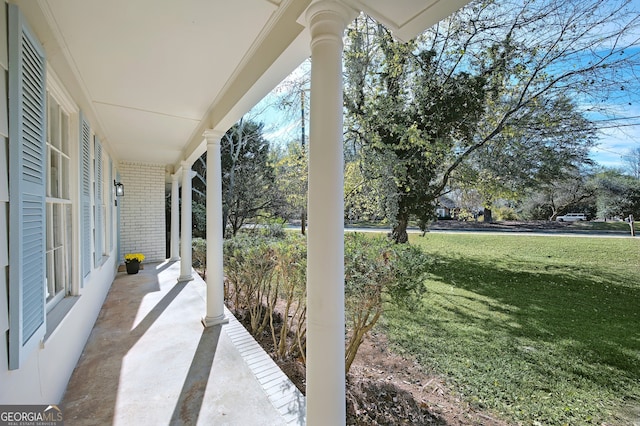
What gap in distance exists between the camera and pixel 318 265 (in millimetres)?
1491

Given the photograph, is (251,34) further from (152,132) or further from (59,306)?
(152,132)

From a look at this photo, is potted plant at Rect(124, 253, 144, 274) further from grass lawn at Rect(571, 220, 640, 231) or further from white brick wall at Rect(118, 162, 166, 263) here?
grass lawn at Rect(571, 220, 640, 231)

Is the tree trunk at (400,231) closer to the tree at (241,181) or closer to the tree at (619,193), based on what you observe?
the tree at (241,181)

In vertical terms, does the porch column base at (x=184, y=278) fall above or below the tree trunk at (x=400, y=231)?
below

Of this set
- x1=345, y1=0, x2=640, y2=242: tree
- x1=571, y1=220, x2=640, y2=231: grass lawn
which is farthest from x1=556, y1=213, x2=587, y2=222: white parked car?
x1=345, y1=0, x2=640, y2=242: tree

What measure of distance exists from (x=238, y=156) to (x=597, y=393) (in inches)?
438

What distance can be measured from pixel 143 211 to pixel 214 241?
5.10 meters

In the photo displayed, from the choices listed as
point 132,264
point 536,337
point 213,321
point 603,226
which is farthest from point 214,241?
point 603,226

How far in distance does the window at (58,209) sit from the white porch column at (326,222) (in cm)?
216

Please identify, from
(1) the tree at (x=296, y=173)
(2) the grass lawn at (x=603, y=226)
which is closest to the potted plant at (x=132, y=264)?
(1) the tree at (x=296, y=173)

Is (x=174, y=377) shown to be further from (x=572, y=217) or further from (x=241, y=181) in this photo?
(x=572, y=217)

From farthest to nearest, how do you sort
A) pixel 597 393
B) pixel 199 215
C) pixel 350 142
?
pixel 199 215, pixel 350 142, pixel 597 393

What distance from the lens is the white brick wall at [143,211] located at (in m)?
7.23

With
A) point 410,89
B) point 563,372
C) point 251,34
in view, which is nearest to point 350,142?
point 410,89
